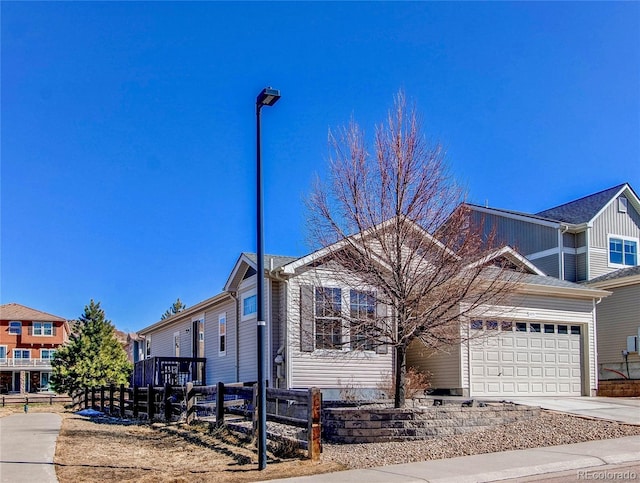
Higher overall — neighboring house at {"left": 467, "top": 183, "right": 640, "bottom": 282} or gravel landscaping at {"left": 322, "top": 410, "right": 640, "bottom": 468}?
neighboring house at {"left": 467, "top": 183, "right": 640, "bottom": 282}

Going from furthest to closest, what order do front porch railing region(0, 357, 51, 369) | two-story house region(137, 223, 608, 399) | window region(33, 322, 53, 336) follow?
window region(33, 322, 53, 336), front porch railing region(0, 357, 51, 369), two-story house region(137, 223, 608, 399)

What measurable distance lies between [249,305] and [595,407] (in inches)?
388

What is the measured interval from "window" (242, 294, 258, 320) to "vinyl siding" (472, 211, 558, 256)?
468 inches

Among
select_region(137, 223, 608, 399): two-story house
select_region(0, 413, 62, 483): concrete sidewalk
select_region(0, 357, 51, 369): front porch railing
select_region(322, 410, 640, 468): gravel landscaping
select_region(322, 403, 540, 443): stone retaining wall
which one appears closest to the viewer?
select_region(0, 413, 62, 483): concrete sidewalk

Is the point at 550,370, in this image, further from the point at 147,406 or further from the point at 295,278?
the point at 147,406

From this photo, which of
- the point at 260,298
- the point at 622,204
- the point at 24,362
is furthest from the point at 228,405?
the point at 24,362

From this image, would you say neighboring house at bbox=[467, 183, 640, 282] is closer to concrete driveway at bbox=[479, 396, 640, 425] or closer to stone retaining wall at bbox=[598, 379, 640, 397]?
stone retaining wall at bbox=[598, 379, 640, 397]

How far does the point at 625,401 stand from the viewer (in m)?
18.1

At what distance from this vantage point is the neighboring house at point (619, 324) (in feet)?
77.4

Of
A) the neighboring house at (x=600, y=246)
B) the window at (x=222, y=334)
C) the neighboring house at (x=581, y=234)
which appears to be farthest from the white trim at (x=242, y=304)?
the neighboring house at (x=581, y=234)

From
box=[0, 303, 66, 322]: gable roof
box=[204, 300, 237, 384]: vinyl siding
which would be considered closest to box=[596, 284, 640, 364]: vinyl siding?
box=[204, 300, 237, 384]: vinyl siding

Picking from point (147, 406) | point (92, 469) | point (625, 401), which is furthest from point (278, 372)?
point (625, 401)

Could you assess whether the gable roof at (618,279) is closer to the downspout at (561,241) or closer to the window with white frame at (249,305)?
the downspout at (561,241)

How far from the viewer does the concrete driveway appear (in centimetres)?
1445
